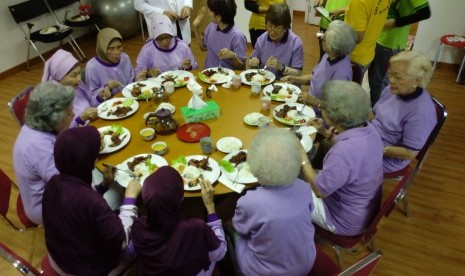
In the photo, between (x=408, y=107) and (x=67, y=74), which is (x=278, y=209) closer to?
(x=408, y=107)

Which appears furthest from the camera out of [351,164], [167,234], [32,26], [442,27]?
[32,26]

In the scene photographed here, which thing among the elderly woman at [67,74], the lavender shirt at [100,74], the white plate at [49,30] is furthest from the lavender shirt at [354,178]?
the white plate at [49,30]

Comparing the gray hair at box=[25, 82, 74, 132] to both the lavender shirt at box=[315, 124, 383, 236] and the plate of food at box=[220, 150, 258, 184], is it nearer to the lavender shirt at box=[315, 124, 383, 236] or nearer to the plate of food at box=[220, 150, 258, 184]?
the plate of food at box=[220, 150, 258, 184]

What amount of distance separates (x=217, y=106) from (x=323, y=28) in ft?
7.07

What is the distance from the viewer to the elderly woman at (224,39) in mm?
3670

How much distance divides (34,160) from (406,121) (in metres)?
2.58

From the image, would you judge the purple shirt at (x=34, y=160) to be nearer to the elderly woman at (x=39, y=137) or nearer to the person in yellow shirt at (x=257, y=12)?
the elderly woman at (x=39, y=137)

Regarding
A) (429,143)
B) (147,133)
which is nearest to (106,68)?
(147,133)

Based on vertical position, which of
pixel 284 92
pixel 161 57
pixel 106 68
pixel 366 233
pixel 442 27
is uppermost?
pixel 106 68

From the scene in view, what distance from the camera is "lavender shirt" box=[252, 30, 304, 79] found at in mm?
3629

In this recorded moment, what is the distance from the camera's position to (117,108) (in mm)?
2992

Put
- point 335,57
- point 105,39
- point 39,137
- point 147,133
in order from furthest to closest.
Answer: point 105,39, point 335,57, point 147,133, point 39,137

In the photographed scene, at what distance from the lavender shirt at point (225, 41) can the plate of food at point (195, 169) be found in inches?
72.5

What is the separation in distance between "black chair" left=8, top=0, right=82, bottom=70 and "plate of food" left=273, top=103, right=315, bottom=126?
4.47m
